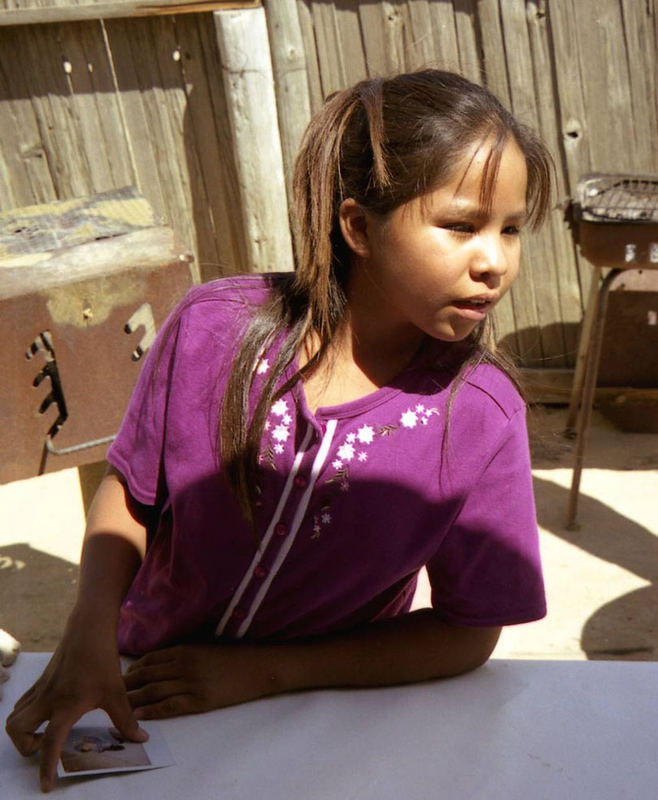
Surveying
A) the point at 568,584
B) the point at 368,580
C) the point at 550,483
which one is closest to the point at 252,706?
the point at 368,580

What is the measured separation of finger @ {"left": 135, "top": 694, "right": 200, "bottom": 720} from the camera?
1304mm

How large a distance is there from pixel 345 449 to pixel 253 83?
3.32 m

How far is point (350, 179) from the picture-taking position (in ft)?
4.73

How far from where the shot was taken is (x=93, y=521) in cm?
152

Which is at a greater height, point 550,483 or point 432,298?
point 432,298

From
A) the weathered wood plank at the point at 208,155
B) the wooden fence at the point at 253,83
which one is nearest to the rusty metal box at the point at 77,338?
the weathered wood plank at the point at 208,155

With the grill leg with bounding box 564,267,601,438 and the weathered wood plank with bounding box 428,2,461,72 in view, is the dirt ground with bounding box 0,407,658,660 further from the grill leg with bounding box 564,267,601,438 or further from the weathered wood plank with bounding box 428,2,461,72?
the weathered wood plank with bounding box 428,2,461,72

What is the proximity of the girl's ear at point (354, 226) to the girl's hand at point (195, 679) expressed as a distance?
598 mm

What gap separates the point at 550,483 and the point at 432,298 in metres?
3.00

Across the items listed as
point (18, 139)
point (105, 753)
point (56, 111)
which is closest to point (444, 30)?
point (56, 111)

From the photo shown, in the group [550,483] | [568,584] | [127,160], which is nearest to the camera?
[568,584]

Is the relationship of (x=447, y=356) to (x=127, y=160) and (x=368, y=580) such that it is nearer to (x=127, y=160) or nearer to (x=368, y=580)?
(x=368, y=580)

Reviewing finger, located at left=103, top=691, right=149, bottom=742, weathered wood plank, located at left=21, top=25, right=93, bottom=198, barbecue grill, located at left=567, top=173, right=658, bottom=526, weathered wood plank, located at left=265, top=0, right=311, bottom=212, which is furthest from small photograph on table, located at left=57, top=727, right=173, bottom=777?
weathered wood plank, located at left=21, top=25, right=93, bottom=198

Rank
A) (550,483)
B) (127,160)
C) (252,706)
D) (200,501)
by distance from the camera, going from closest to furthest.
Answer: (252,706)
(200,501)
(550,483)
(127,160)
